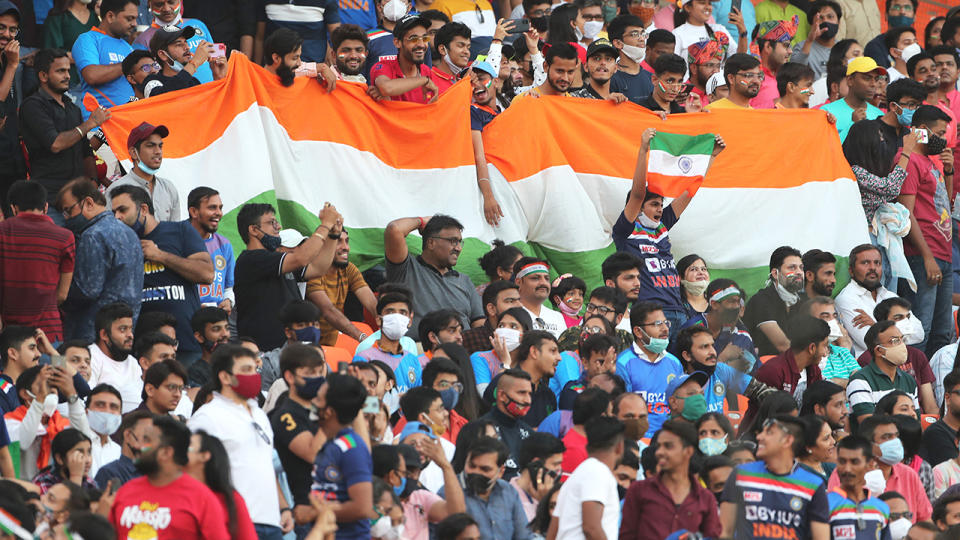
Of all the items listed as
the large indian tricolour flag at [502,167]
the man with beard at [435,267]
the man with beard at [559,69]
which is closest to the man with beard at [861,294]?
the large indian tricolour flag at [502,167]

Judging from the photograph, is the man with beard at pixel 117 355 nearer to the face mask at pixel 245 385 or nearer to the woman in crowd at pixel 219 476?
the face mask at pixel 245 385

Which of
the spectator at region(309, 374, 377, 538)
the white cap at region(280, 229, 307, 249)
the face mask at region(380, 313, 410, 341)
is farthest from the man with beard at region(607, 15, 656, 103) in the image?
the spectator at region(309, 374, 377, 538)

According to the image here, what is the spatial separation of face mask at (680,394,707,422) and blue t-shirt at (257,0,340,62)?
5880 mm

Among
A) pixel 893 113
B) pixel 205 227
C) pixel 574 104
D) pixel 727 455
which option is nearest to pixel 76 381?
pixel 205 227

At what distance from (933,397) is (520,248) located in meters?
3.32

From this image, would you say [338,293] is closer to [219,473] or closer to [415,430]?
[415,430]

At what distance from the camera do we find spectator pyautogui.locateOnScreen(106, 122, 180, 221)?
10.9m

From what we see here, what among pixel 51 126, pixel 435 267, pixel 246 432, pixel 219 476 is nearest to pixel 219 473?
pixel 219 476

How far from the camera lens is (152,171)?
10992mm

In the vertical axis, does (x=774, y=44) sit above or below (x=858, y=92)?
below

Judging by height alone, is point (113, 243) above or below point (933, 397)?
above

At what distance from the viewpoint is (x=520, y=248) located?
12.9 meters

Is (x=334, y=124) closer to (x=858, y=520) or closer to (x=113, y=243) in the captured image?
(x=113, y=243)

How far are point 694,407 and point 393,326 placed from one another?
1.90m
